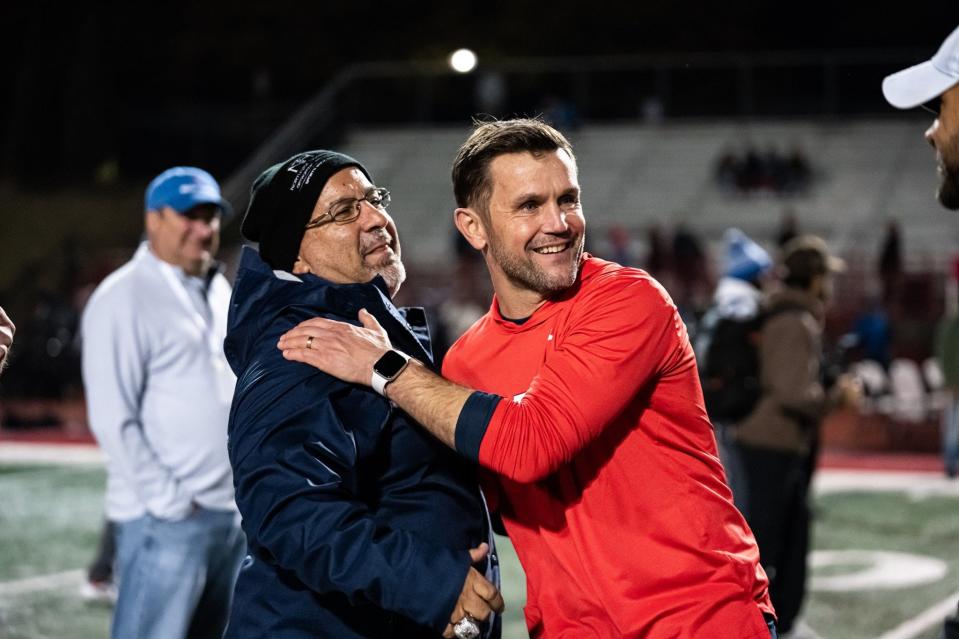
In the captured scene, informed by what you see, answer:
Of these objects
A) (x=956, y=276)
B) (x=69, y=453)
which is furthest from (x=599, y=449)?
(x=956, y=276)

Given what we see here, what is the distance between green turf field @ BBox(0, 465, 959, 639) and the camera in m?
7.52

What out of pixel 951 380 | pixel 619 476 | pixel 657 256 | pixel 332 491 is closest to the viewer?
pixel 332 491

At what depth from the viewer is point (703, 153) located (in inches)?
1084

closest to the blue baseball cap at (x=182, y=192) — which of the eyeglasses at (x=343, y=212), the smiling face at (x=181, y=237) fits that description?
the smiling face at (x=181, y=237)

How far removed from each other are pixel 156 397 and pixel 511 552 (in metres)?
4.89

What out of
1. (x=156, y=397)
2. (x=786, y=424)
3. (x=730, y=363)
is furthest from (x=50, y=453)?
(x=156, y=397)

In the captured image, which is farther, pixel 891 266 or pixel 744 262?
pixel 891 266

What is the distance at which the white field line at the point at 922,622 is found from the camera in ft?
23.4

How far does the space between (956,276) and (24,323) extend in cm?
1607

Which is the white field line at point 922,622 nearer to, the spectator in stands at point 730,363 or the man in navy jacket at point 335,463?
the spectator in stands at point 730,363

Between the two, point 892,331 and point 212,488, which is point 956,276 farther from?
point 212,488

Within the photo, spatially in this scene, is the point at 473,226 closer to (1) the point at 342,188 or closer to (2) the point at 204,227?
(1) the point at 342,188

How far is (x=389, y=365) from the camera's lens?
10.4ft

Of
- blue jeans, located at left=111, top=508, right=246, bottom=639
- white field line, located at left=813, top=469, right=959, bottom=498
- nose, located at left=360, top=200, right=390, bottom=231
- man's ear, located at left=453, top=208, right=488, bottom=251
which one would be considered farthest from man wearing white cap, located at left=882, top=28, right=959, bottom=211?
white field line, located at left=813, top=469, right=959, bottom=498
